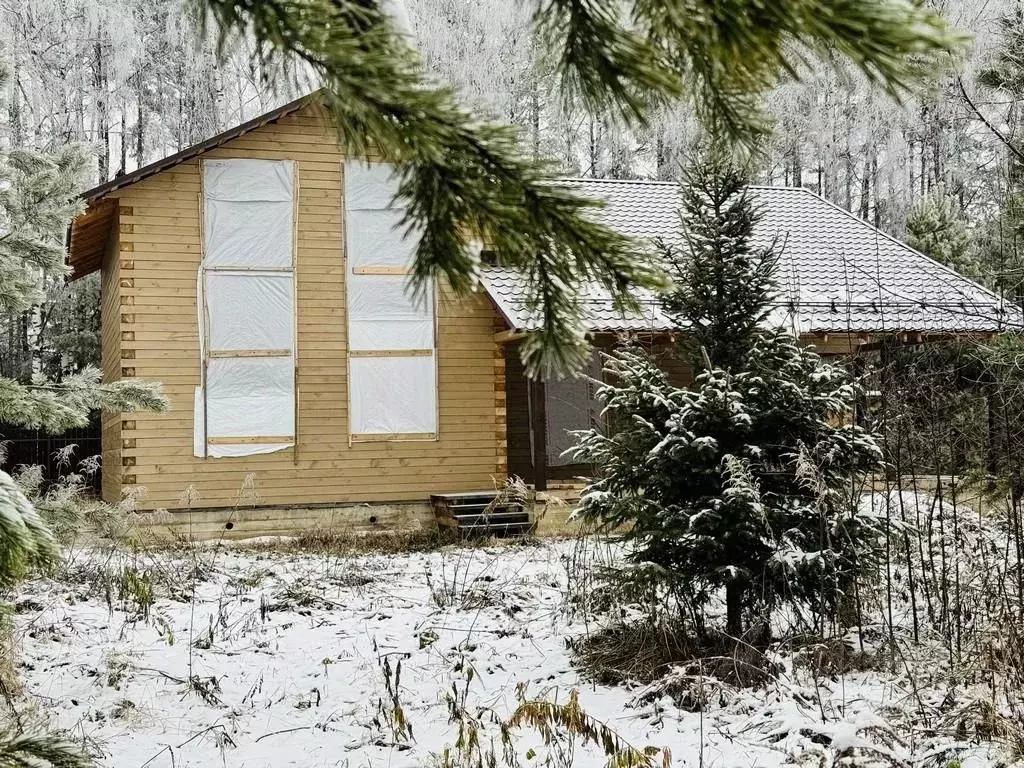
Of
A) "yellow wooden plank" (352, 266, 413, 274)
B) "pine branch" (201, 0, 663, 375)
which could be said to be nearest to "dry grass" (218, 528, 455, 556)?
"yellow wooden plank" (352, 266, 413, 274)

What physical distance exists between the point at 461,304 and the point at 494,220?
20cm

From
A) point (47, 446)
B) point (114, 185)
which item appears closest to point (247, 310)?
point (114, 185)

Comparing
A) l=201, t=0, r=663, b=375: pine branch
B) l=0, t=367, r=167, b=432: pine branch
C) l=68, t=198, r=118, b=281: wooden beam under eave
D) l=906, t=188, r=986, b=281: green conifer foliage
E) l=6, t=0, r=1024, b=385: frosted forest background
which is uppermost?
l=6, t=0, r=1024, b=385: frosted forest background

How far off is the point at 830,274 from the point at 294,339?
26.9 feet

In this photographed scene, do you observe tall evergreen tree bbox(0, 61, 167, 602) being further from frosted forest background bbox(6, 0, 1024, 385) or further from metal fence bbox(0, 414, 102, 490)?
frosted forest background bbox(6, 0, 1024, 385)

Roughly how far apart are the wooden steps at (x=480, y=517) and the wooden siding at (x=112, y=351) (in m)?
4.28

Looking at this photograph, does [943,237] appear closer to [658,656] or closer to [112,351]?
[112,351]

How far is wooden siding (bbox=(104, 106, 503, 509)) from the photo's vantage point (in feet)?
39.5

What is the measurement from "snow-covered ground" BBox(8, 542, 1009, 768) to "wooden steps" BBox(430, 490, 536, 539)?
8.37 ft

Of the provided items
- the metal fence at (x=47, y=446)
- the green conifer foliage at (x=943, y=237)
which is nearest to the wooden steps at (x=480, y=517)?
the metal fence at (x=47, y=446)

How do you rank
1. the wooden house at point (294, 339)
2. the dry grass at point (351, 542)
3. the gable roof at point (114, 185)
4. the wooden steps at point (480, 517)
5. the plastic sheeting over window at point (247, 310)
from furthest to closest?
the plastic sheeting over window at point (247, 310) → the wooden house at point (294, 339) → the wooden steps at point (480, 517) → the gable roof at point (114, 185) → the dry grass at point (351, 542)

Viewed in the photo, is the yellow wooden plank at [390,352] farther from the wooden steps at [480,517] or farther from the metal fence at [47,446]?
the metal fence at [47,446]

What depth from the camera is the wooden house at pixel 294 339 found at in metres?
12.1

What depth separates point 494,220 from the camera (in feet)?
4.91
